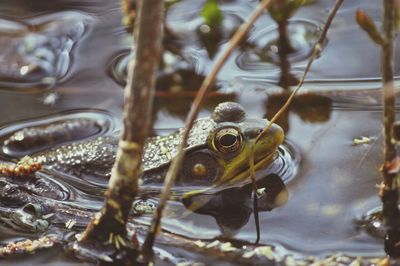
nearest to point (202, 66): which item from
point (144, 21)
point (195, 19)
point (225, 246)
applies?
point (195, 19)

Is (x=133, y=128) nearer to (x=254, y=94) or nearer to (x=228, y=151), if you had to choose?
(x=228, y=151)

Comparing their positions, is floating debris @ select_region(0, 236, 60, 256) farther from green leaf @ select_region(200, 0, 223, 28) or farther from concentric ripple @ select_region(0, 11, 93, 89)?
green leaf @ select_region(200, 0, 223, 28)

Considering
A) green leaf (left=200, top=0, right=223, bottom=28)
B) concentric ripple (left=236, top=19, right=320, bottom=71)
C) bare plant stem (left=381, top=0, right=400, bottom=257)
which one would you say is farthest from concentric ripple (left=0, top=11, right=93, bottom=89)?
bare plant stem (left=381, top=0, right=400, bottom=257)

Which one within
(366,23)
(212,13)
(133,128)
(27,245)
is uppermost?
(366,23)

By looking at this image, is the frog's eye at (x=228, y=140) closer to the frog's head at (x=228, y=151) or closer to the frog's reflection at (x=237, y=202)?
the frog's head at (x=228, y=151)

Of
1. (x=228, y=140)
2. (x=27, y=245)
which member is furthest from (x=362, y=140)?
(x=27, y=245)

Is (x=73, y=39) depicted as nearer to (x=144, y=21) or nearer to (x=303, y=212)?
(x=303, y=212)

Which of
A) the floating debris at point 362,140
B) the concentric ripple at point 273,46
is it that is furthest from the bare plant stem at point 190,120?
the concentric ripple at point 273,46
